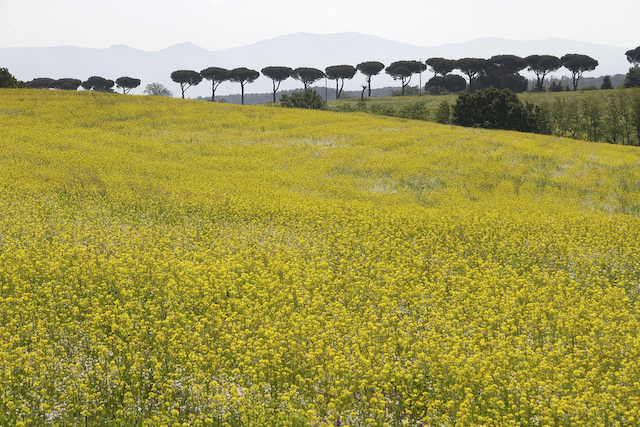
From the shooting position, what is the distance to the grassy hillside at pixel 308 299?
5504mm

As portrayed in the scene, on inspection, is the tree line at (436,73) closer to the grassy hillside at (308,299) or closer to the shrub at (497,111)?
the shrub at (497,111)

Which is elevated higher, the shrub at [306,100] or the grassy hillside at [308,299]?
the shrub at [306,100]

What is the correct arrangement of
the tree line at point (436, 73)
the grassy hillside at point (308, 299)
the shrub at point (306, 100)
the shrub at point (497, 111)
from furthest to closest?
the tree line at point (436, 73)
the shrub at point (306, 100)
the shrub at point (497, 111)
the grassy hillside at point (308, 299)

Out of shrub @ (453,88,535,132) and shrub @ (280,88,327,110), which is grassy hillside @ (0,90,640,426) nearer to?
shrub @ (453,88,535,132)

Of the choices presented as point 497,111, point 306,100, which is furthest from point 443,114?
point 306,100

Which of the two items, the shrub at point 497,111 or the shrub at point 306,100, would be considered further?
the shrub at point 306,100

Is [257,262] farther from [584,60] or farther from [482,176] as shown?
[584,60]

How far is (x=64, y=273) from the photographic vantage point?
8836 mm

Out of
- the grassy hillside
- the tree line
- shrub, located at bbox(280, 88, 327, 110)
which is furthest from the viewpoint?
the tree line

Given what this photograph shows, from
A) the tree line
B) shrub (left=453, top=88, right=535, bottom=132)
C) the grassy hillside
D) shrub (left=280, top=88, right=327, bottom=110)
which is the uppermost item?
the tree line

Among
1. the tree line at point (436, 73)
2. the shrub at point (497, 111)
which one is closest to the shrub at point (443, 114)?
the shrub at point (497, 111)

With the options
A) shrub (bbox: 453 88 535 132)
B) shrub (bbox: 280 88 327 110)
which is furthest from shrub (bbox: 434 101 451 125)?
shrub (bbox: 280 88 327 110)

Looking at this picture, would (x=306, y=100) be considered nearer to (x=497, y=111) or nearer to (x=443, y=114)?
(x=443, y=114)

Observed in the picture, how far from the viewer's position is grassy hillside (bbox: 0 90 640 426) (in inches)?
217
